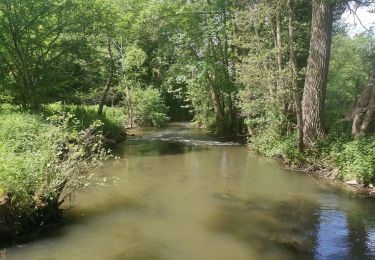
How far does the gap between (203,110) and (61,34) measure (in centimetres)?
1369

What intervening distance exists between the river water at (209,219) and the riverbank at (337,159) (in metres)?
0.59

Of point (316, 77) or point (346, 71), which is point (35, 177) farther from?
point (346, 71)

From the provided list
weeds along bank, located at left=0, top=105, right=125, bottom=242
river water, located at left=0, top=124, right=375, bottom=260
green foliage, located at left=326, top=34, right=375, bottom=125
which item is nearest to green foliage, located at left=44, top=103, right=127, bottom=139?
river water, located at left=0, top=124, right=375, bottom=260

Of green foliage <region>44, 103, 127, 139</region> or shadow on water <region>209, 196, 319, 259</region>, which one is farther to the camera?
green foliage <region>44, 103, 127, 139</region>

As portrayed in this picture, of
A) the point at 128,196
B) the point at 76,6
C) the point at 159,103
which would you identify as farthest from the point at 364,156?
the point at 159,103

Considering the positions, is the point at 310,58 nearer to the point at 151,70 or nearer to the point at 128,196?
the point at 128,196

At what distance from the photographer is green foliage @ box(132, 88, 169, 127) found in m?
30.6

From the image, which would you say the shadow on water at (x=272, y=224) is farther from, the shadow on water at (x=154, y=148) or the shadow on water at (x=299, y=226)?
the shadow on water at (x=154, y=148)

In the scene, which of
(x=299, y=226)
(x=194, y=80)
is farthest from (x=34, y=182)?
(x=194, y=80)

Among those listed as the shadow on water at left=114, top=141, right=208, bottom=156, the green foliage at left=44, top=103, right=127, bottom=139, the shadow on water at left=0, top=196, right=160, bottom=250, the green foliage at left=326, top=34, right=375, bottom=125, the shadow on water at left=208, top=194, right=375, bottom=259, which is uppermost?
the green foliage at left=326, top=34, right=375, bottom=125

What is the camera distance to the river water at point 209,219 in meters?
6.39

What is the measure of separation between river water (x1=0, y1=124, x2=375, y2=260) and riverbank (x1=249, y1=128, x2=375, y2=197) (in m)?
0.59

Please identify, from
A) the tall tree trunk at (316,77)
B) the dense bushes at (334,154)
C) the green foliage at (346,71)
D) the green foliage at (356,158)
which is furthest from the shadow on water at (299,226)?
the green foliage at (346,71)

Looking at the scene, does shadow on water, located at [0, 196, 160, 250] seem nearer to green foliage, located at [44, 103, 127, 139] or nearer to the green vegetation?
the green vegetation
